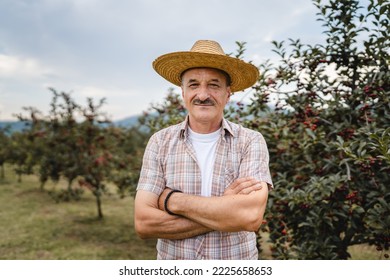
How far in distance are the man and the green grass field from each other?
3.73 metres

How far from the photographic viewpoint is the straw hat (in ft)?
7.41

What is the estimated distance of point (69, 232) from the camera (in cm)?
835

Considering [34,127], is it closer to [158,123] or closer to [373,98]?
[158,123]

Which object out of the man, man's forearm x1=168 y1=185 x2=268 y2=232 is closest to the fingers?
the man

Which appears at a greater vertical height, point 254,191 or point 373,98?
point 373,98

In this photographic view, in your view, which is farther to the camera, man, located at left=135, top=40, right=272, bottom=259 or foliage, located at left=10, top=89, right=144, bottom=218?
foliage, located at left=10, top=89, right=144, bottom=218

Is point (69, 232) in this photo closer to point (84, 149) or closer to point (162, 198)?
point (84, 149)

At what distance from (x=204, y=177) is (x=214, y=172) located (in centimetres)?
7

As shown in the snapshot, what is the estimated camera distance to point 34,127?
10.1m

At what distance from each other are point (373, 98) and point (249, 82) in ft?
4.16

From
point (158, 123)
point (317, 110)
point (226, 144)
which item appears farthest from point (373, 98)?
point (158, 123)

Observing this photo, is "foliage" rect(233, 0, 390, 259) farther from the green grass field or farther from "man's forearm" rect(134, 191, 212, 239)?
the green grass field

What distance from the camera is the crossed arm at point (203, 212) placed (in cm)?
200

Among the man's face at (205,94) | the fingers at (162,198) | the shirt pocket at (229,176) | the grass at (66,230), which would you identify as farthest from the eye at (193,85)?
the grass at (66,230)
